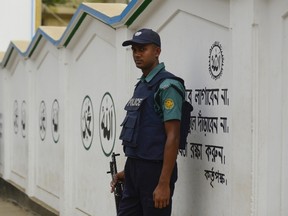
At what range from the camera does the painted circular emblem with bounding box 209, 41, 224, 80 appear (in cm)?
412

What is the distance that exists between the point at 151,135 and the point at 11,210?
19.3ft

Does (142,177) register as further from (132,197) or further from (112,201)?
(112,201)

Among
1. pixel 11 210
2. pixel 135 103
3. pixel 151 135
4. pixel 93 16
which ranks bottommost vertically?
pixel 11 210

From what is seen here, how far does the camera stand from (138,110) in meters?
4.10

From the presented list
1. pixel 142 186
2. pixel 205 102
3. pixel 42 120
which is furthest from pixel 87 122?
pixel 142 186

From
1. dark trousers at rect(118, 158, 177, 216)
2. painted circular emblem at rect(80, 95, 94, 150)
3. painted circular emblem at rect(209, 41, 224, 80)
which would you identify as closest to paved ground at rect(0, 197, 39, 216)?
painted circular emblem at rect(80, 95, 94, 150)

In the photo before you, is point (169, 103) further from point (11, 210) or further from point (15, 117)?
point (15, 117)

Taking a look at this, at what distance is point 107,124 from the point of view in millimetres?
6152

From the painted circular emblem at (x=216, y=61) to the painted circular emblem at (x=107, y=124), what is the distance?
1.86 m

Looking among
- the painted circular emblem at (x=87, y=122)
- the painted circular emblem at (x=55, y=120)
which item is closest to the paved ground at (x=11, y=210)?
the painted circular emblem at (x=55, y=120)

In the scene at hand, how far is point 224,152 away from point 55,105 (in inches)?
159

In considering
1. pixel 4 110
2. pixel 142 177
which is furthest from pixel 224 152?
pixel 4 110

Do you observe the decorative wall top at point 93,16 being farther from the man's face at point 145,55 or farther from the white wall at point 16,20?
the white wall at point 16,20

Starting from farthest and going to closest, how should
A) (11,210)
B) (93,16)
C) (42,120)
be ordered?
(11,210), (42,120), (93,16)
